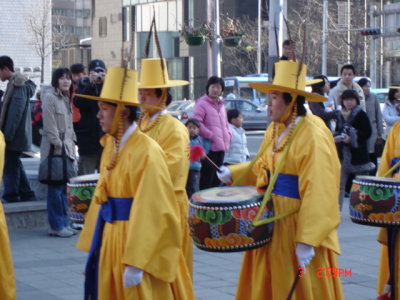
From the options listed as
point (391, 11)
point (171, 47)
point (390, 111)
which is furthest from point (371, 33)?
point (390, 111)

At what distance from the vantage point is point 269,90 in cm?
554

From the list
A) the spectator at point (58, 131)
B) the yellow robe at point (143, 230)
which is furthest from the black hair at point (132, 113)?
the spectator at point (58, 131)

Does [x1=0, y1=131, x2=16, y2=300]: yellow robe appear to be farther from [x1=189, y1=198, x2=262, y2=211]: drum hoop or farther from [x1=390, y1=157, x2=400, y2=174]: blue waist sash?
[x1=390, y1=157, x2=400, y2=174]: blue waist sash

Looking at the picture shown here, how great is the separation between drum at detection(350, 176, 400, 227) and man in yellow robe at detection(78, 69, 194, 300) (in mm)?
1431

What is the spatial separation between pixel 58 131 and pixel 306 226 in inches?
190

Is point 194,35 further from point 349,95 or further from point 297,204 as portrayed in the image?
point 297,204

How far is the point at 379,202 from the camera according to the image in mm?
5895

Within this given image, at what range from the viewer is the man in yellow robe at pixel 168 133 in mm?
6305

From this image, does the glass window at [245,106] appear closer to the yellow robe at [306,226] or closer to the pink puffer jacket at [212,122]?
the pink puffer jacket at [212,122]

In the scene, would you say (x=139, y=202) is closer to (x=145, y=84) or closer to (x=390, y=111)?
(x=145, y=84)

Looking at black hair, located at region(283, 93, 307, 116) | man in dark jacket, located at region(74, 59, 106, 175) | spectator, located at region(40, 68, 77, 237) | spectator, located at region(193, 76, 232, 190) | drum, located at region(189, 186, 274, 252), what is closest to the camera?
drum, located at region(189, 186, 274, 252)

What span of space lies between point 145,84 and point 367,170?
4.97 meters

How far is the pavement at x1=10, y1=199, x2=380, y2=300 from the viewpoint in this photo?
7.22m

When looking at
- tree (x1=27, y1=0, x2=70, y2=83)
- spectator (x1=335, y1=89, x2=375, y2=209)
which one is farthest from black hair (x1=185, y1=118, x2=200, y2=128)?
tree (x1=27, y1=0, x2=70, y2=83)
